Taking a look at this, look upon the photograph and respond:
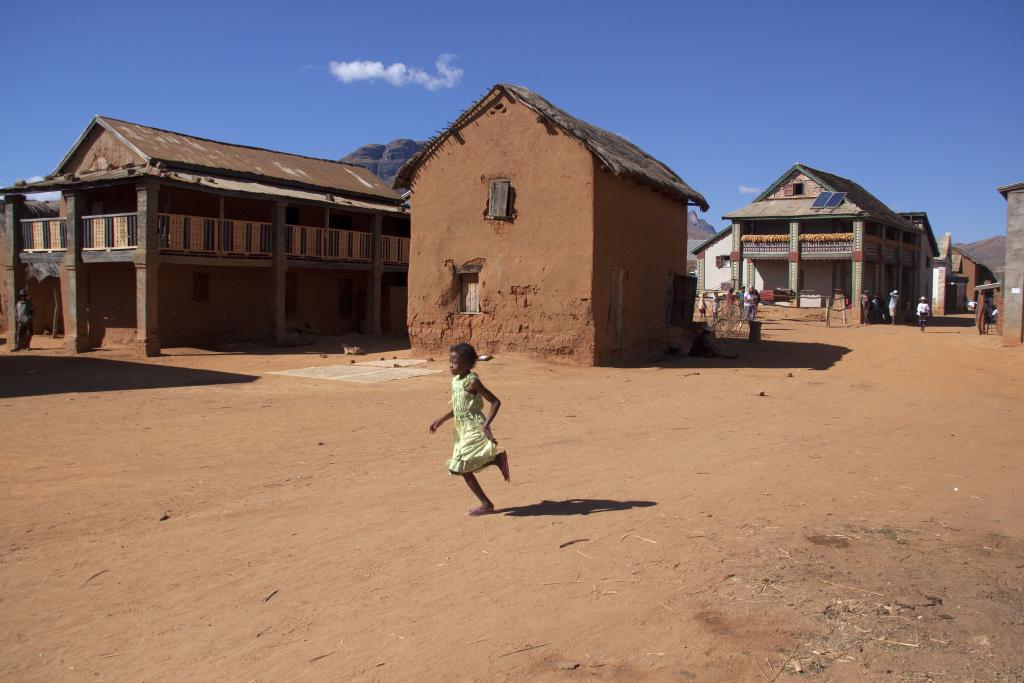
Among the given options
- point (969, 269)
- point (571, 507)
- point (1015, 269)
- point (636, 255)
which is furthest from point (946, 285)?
point (571, 507)

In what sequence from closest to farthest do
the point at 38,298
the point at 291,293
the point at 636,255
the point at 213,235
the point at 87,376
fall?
the point at 87,376 < the point at 636,255 < the point at 213,235 < the point at 38,298 < the point at 291,293

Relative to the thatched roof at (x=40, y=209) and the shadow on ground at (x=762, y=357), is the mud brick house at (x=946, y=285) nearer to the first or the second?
the shadow on ground at (x=762, y=357)

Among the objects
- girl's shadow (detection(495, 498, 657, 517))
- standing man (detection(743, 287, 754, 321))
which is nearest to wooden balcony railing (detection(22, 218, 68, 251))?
girl's shadow (detection(495, 498, 657, 517))

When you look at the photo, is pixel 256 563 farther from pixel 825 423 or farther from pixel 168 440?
A: pixel 825 423

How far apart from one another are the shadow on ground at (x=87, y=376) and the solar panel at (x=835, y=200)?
32.4m

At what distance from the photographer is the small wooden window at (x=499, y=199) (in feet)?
59.4

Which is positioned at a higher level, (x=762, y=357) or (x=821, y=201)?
(x=821, y=201)

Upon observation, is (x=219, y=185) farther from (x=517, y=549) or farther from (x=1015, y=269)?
(x=1015, y=269)

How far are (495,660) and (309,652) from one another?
0.95 meters

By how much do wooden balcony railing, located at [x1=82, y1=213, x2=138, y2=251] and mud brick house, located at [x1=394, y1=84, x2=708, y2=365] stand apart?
291 inches

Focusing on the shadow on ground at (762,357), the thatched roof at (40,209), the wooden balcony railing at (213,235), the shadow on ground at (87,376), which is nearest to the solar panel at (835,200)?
the shadow on ground at (762,357)

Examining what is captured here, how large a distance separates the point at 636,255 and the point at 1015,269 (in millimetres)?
10945

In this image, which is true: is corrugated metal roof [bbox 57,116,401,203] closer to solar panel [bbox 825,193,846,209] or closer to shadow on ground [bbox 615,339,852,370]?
shadow on ground [bbox 615,339,852,370]

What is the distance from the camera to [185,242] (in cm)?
2189
